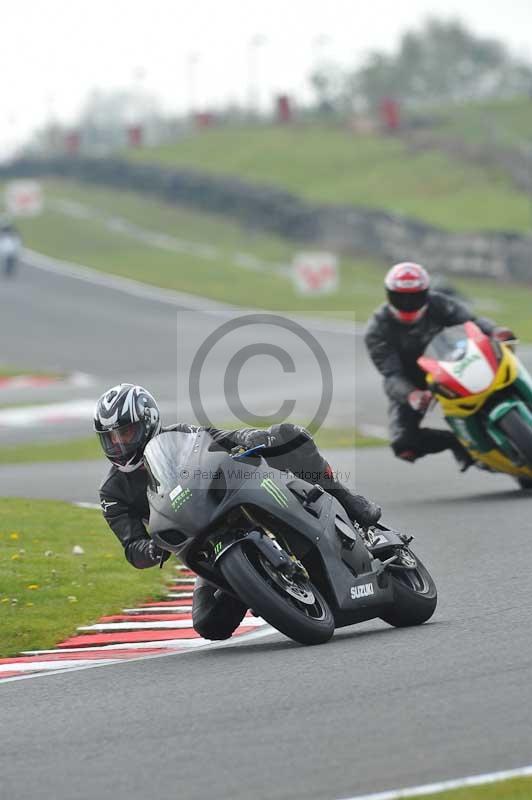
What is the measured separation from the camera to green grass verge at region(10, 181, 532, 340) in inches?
1270

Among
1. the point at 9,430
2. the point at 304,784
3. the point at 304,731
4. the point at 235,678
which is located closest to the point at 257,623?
the point at 235,678

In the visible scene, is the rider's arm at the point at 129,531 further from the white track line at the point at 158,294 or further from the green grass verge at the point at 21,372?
the white track line at the point at 158,294

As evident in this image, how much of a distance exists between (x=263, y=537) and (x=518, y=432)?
461 centimetres

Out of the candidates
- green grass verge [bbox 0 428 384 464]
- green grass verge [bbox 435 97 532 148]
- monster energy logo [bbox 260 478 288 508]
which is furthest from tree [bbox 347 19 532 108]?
monster energy logo [bbox 260 478 288 508]

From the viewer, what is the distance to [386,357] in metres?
12.1

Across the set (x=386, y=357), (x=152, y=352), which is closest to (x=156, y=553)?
(x=386, y=357)

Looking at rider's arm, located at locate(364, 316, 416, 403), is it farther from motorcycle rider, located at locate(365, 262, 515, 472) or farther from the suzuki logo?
the suzuki logo

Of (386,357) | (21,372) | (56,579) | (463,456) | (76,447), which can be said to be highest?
(386,357)

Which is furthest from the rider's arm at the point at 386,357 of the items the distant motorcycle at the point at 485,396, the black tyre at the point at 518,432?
the black tyre at the point at 518,432

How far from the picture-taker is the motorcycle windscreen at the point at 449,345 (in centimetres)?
1107

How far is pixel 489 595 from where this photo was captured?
25.1ft

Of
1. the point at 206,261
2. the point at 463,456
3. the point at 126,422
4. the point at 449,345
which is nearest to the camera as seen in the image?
the point at 126,422

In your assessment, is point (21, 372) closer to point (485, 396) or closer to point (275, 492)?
point (485, 396)

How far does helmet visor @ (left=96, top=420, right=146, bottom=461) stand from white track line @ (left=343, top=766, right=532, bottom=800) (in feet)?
9.55
